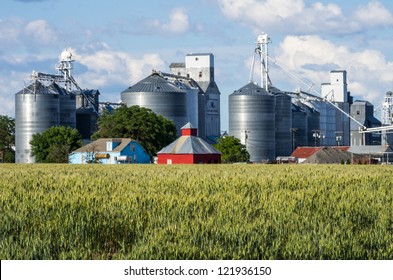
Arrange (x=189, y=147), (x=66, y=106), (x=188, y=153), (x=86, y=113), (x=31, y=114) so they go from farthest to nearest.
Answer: (x=86, y=113) < (x=66, y=106) < (x=31, y=114) < (x=189, y=147) < (x=188, y=153)

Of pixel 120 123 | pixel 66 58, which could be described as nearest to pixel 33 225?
pixel 120 123

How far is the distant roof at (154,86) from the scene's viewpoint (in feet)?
526

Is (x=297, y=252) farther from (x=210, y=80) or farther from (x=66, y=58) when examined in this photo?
(x=210, y=80)

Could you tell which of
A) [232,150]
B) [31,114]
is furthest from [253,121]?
[31,114]

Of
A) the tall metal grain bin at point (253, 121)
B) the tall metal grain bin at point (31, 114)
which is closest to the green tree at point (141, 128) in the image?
the tall metal grain bin at point (31, 114)

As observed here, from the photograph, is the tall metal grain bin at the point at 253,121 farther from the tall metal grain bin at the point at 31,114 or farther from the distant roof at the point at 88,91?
the tall metal grain bin at the point at 31,114

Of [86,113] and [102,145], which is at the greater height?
[86,113]

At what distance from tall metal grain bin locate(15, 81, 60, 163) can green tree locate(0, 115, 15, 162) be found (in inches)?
392

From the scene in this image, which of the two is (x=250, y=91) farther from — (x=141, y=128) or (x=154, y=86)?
(x=141, y=128)

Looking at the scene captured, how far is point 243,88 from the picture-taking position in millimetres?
176375

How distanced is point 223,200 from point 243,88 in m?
147

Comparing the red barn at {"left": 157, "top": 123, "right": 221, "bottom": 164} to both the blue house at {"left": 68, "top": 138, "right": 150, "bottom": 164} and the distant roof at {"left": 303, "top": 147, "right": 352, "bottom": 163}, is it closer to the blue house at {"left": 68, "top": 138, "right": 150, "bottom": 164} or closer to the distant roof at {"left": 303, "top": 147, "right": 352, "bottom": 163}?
the blue house at {"left": 68, "top": 138, "right": 150, "bottom": 164}

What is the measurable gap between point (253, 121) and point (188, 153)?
63.6m

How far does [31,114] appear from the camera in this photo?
15225cm
